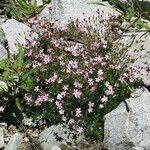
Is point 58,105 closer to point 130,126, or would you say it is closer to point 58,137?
point 58,137

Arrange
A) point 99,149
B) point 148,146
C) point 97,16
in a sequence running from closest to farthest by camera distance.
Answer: point 148,146 → point 99,149 → point 97,16

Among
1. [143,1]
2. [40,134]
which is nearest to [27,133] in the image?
[40,134]

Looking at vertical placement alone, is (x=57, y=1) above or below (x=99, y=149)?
above

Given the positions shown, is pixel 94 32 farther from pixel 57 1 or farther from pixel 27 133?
pixel 27 133

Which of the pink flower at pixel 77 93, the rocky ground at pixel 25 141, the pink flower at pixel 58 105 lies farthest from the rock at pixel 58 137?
the pink flower at pixel 77 93

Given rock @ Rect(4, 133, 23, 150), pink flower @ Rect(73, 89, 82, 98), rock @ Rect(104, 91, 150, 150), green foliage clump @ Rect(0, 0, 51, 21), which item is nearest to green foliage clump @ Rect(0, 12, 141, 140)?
pink flower @ Rect(73, 89, 82, 98)

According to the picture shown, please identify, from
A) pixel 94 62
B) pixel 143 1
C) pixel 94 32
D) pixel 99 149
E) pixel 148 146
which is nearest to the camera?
pixel 148 146

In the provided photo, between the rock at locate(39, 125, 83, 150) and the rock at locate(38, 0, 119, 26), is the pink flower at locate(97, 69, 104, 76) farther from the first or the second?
the rock at locate(38, 0, 119, 26)
